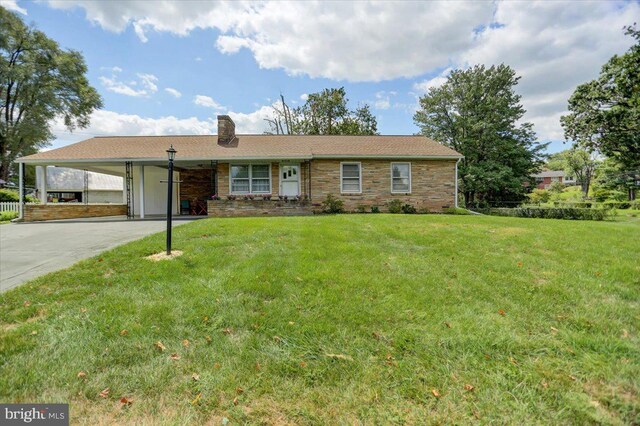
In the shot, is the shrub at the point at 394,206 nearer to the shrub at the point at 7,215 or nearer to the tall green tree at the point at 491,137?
the tall green tree at the point at 491,137

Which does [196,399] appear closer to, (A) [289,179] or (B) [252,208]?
(B) [252,208]

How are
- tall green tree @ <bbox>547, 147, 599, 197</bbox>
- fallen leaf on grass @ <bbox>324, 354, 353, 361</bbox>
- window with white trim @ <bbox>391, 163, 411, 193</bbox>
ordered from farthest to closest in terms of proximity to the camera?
tall green tree @ <bbox>547, 147, 599, 197</bbox> < window with white trim @ <bbox>391, 163, 411, 193</bbox> < fallen leaf on grass @ <bbox>324, 354, 353, 361</bbox>

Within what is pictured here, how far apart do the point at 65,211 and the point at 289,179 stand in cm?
1147

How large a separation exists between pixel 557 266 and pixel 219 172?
13.9 m

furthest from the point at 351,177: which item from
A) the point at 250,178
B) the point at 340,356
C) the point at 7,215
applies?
the point at 7,215

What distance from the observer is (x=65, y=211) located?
14812mm

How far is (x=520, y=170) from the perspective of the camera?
25.6 meters

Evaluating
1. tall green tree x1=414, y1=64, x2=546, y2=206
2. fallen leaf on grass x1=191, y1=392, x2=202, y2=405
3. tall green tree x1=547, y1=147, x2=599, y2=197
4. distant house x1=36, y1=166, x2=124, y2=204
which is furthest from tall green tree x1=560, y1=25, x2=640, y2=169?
distant house x1=36, y1=166, x2=124, y2=204

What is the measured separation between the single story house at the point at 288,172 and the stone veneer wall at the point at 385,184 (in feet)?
0.17

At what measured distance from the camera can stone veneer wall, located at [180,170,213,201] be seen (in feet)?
59.0

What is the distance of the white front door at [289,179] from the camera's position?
1508 cm

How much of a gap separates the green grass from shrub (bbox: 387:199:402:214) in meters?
9.83

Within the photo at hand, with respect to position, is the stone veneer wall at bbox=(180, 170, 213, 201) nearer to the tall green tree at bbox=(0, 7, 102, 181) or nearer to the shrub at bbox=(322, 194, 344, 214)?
the shrub at bbox=(322, 194, 344, 214)

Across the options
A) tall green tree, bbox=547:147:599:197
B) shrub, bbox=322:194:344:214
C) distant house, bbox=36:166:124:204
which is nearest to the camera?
shrub, bbox=322:194:344:214
